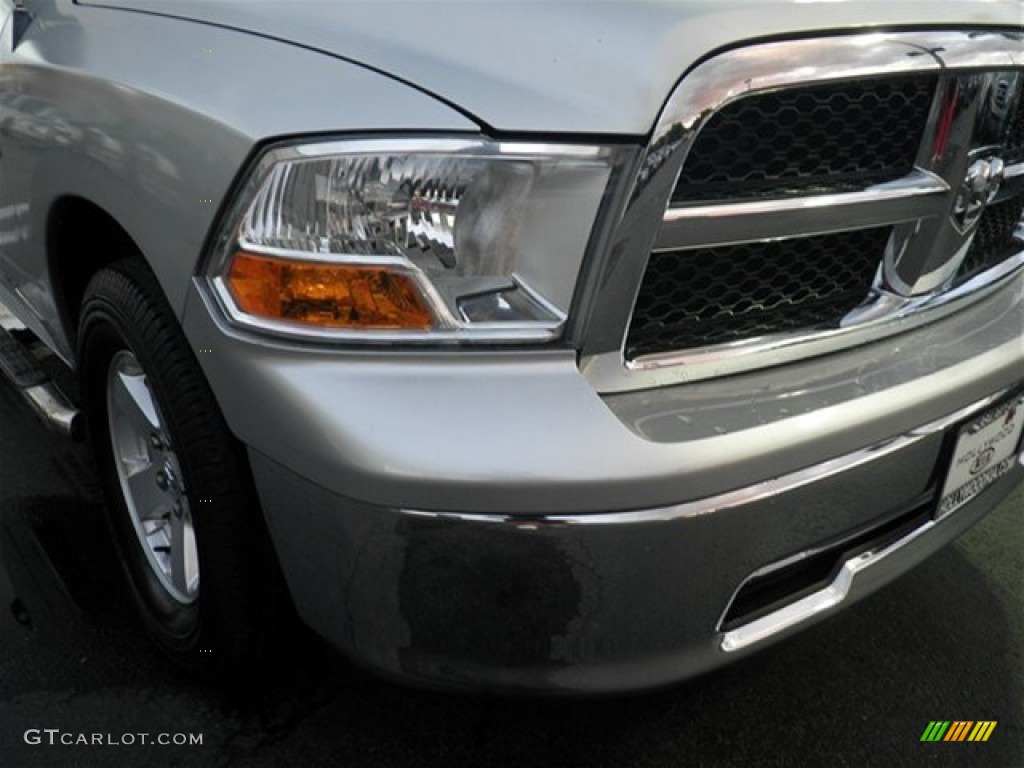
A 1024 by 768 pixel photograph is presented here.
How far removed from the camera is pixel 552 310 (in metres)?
1.42

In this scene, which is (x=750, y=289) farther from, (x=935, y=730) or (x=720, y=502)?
(x=935, y=730)

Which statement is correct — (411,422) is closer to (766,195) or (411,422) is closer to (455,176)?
(455,176)

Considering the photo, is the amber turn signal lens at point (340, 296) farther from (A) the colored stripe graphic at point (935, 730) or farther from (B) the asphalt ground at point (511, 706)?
(A) the colored stripe graphic at point (935, 730)

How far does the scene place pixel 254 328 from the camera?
4.77 feet

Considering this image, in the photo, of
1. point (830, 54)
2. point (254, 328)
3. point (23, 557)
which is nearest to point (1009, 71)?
point (830, 54)

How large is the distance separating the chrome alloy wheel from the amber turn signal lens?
0.63m

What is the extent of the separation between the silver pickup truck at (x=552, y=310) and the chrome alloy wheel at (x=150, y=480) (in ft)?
0.92

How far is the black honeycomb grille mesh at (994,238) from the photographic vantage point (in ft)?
6.76

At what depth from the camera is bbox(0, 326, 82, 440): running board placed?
2439 millimetres

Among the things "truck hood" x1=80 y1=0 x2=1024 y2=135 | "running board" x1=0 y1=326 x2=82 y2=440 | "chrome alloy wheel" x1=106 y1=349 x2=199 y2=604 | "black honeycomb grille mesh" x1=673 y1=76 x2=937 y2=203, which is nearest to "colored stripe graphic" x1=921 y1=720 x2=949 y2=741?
"black honeycomb grille mesh" x1=673 y1=76 x2=937 y2=203

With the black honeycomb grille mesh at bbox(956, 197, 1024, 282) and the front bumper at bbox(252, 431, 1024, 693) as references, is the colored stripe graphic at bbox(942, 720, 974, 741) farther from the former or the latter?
the black honeycomb grille mesh at bbox(956, 197, 1024, 282)

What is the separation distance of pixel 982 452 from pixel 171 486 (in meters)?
1.67

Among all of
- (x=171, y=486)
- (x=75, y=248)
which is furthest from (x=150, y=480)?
(x=75, y=248)

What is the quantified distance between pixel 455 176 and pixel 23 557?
6.03 feet
